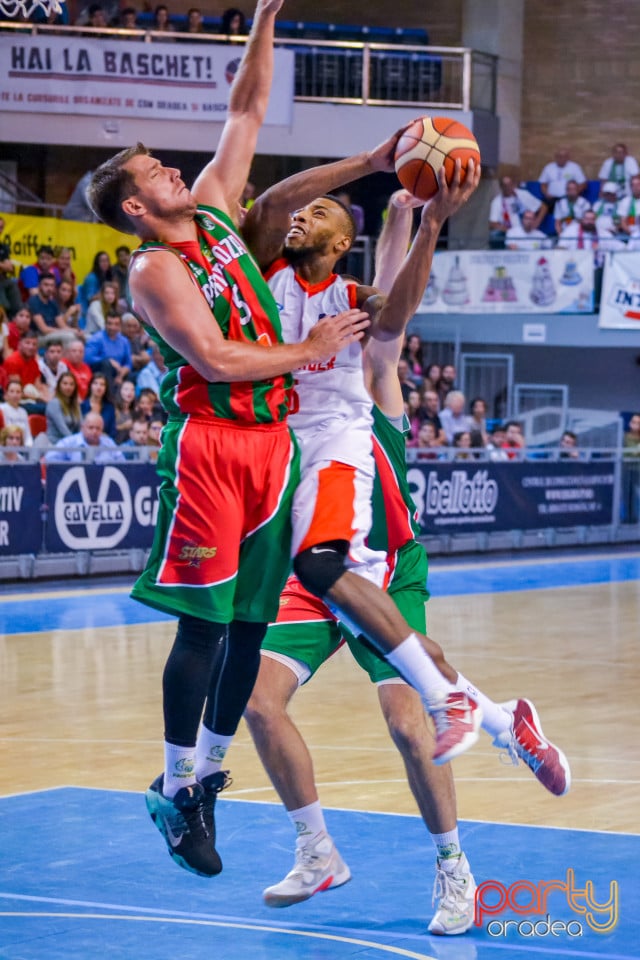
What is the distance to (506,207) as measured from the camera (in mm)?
24578

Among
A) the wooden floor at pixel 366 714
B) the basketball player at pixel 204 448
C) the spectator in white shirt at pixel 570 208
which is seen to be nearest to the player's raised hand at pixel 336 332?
the basketball player at pixel 204 448

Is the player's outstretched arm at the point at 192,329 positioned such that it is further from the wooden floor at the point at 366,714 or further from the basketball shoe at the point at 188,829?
the wooden floor at the point at 366,714

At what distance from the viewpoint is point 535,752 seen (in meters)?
5.32

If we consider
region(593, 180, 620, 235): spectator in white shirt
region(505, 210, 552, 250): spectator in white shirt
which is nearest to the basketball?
region(505, 210, 552, 250): spectator in white shirt

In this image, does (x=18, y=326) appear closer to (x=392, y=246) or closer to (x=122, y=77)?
(x=122, y=77)

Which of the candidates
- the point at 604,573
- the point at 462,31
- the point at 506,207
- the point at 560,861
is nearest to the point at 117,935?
the point at 560,861

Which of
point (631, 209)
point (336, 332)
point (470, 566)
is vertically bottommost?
point (470, 566)

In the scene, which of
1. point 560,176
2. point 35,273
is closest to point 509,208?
point 560,176

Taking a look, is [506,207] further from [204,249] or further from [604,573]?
[204,249]

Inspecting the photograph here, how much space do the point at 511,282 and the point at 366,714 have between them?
14.8m

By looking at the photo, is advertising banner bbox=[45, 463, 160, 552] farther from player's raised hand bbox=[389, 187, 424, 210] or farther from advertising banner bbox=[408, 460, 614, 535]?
player's raised hand bbox=[389, 187, 424, 210]

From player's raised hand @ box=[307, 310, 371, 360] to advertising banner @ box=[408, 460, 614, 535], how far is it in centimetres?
1235

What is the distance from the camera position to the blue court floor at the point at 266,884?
16.2ft

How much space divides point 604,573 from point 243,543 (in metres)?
13.4
